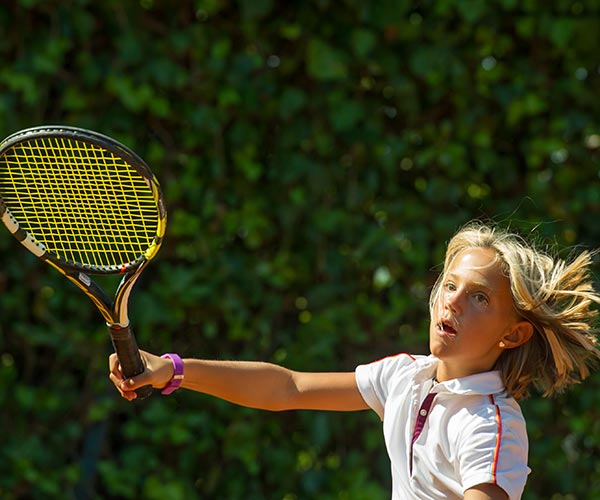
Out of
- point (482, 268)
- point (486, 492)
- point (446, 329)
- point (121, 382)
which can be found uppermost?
point (482, 268)

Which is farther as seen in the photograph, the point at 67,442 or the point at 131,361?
the point at 67,442

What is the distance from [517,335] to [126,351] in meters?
0.84

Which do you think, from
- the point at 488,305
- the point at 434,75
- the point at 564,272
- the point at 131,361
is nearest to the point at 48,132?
the point at 131,361

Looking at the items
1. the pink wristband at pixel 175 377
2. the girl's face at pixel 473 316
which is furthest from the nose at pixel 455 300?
the pink wristband at pixel 175 377

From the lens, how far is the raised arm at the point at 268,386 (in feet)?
8.11

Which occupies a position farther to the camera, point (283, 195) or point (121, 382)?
point (283, 195)

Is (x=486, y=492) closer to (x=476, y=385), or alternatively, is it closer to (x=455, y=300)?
(x=476, y=385)

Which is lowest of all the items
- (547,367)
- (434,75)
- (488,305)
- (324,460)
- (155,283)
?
(324,460)

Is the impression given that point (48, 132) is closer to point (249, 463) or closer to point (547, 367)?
point (547, 367)

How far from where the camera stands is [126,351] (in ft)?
7.42

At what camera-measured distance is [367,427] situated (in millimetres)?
3912

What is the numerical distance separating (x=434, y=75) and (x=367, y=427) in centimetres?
128

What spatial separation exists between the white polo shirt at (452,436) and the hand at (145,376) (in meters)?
0.51

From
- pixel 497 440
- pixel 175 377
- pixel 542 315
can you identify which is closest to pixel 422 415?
pixel 497 440
